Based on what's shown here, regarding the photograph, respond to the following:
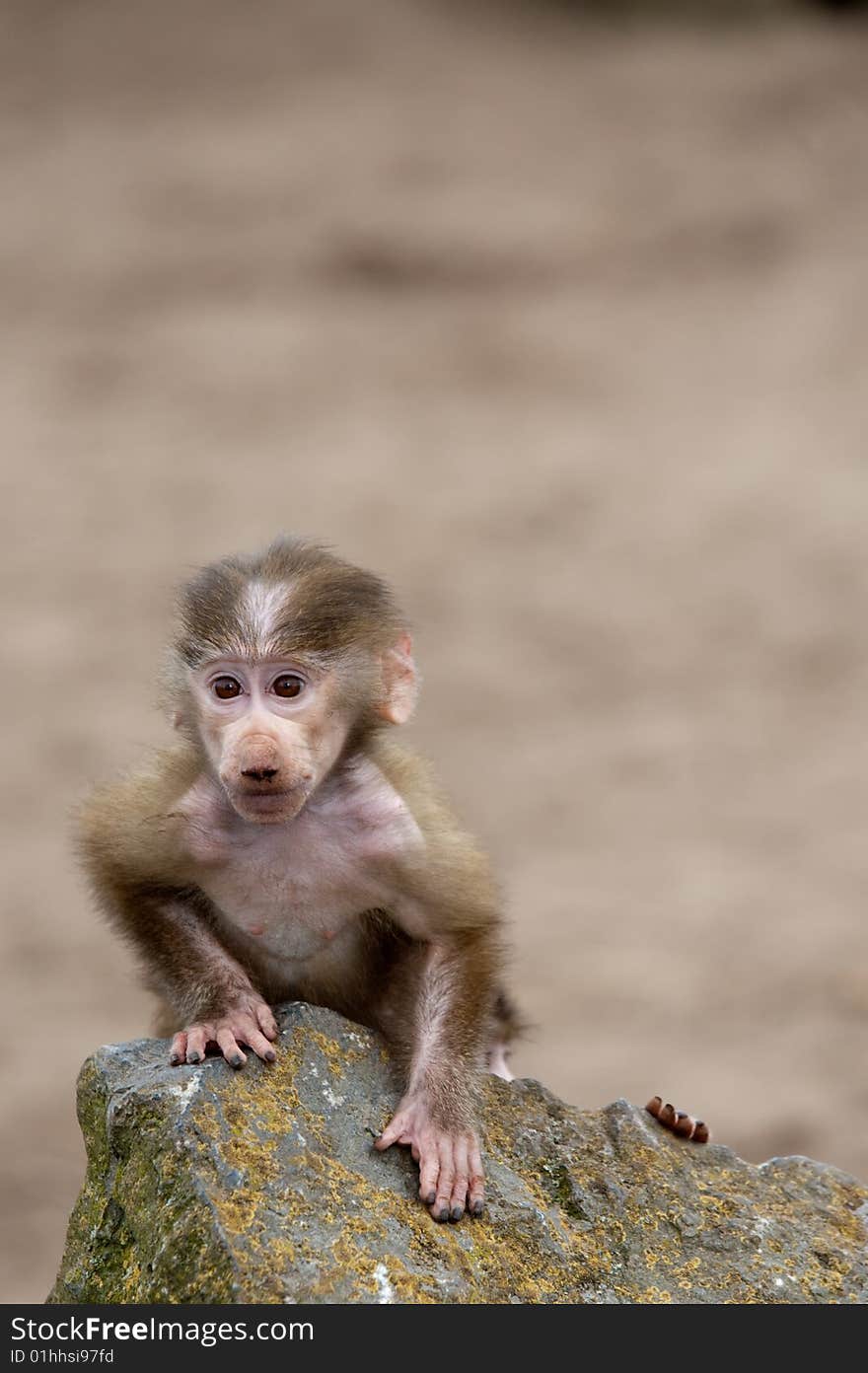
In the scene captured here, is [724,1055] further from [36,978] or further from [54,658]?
[54,658]

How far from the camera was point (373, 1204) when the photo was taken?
432 cm

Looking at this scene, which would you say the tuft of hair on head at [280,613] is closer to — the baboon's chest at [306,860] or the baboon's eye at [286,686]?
the baboon's eye at [286,686]

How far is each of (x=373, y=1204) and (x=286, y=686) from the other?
129 cm

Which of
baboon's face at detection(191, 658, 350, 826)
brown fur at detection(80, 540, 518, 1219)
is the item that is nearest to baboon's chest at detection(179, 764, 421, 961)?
brown fur at detection(80, 540, 518, 1219)

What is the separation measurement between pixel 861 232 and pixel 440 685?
813cm

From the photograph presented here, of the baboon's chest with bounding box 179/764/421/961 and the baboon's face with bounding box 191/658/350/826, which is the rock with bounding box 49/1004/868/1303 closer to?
the baboon's chest with bounding box 179/764/421/961

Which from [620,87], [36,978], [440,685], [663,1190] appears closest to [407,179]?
[620,87]

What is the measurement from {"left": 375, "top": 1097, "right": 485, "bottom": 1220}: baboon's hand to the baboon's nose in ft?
2.78

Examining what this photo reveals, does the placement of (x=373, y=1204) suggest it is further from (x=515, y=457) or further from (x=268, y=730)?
(x=515, y=457)

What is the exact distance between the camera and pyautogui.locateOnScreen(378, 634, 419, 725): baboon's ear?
518 centimetres

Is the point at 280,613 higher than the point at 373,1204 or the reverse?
higher

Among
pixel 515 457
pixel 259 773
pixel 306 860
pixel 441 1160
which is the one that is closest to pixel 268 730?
pixel 259 773

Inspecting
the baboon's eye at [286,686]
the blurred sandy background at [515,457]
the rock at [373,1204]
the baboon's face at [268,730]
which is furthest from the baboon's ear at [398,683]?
the blurred sandy background at [515,457]

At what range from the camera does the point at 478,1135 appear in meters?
4.73
